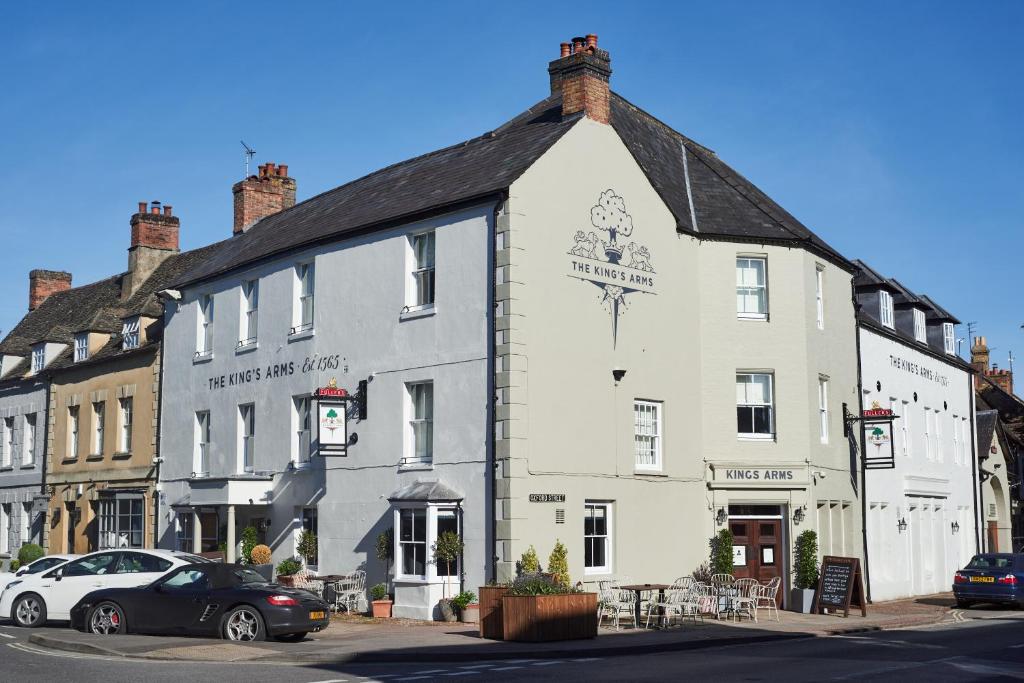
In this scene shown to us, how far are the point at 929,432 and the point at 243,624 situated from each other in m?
25.3

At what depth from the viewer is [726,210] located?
28484mm

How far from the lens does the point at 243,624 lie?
1853 centimetres

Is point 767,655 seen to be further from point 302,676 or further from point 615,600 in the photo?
point 302,676

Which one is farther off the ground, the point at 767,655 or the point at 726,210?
the point at 726,210

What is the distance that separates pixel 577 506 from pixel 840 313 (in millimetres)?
10801

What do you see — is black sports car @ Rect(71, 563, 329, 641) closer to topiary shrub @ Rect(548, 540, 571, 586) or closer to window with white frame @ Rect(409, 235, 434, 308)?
topiary shrub @ Rect(548, 540, 571, 586)

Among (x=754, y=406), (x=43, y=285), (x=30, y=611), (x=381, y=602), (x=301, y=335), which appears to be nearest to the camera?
(x=30, y=611)

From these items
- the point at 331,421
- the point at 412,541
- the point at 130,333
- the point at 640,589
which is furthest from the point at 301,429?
the point at 130,333

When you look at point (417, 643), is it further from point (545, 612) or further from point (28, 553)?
point (28, 553)

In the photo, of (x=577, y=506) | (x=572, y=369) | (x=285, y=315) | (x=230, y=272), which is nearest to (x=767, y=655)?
(x=577, y=506)

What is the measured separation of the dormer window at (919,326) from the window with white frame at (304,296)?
19.9 meters

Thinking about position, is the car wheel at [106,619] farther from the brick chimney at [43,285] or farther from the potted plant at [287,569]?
the brick chimney at [43,285]

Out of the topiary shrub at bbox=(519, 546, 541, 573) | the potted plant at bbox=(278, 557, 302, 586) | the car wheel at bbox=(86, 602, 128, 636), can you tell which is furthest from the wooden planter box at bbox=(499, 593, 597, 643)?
the potted plant at bbox=(278, 557, 302, 586)

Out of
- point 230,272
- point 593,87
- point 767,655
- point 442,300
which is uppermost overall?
point 593,87
